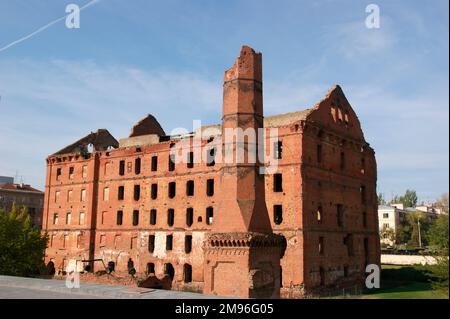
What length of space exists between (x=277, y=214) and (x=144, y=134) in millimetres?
18935

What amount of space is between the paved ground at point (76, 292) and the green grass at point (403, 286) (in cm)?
2166

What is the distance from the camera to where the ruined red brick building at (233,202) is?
749 inches

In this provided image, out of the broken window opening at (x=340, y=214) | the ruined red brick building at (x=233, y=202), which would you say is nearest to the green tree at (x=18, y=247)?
the ruined red brick building at (x=233, y=202)

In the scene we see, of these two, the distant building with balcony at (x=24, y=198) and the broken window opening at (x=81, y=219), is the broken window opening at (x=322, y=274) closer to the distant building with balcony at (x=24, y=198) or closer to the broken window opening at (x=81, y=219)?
the broken window opening at (x=81, y=219)

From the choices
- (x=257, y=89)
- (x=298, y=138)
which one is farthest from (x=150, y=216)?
(x=257, y=89)

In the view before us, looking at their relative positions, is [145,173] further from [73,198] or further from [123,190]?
[73,198]

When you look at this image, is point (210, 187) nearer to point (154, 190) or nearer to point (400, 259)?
point (154, 190)

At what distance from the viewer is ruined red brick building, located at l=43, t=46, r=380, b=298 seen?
19.0 meters

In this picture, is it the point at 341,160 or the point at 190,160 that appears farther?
the point at 190,160

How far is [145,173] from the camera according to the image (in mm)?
36875

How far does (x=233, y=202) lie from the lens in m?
18.9

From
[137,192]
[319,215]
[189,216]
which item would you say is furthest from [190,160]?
[319,215]

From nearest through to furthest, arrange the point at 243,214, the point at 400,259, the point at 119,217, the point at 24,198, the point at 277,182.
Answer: the point at 243,214 < the point at 277,182 < the point at 119,217 < the point at 400,259 < the point at 24,198

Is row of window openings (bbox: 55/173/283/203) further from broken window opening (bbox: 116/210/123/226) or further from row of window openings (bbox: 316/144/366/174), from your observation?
row of window openings (bbox: 316/144/366/174)
